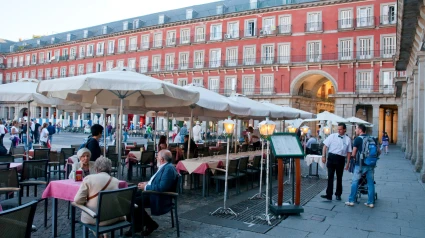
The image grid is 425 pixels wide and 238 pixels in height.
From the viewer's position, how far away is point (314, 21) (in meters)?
34.0

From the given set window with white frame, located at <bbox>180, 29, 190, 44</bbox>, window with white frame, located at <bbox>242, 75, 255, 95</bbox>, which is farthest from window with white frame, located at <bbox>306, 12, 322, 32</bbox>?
window with white frame, located at <bbox>180, 29, 190, 44</bbox>

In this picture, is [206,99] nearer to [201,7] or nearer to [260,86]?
[260,86]

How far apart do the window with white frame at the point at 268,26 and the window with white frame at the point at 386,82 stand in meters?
11.1

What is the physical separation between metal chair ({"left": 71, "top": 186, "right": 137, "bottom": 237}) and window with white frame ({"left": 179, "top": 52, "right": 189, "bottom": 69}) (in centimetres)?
3747

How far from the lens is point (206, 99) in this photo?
835 cm

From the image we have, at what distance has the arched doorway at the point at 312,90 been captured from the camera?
3422cm

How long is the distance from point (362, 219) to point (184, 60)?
1437 inches

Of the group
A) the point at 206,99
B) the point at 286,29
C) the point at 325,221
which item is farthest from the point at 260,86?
the point at 325,221

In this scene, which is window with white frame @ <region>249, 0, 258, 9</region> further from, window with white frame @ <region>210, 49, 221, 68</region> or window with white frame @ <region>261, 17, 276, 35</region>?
window with white frame @ <region>210, 49, 221, 68</region>

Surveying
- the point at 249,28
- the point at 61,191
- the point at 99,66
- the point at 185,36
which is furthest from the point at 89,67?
the point at 61,191

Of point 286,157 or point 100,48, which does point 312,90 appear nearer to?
point 100,48

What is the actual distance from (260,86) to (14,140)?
83.6 ft

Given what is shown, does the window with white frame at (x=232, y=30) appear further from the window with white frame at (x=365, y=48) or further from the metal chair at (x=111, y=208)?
the metal chair at (x=111, y=208)

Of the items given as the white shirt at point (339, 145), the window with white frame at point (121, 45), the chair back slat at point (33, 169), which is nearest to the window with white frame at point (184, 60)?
the window with white frame at point (121, 45)
